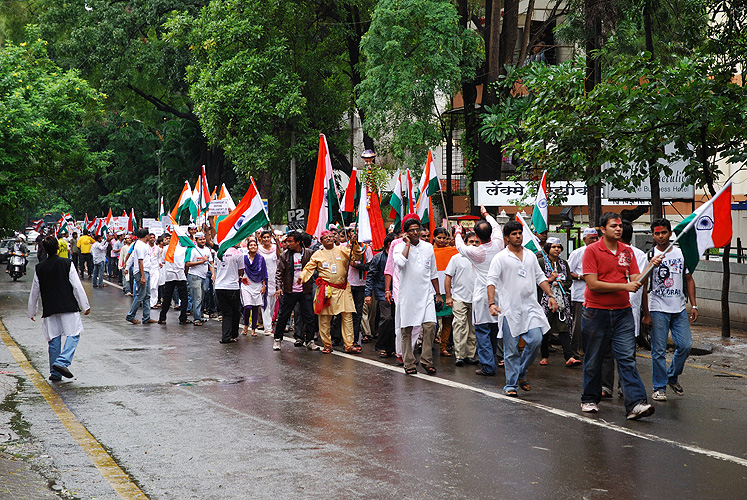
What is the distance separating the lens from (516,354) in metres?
9.04

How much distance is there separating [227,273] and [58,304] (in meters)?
4.26

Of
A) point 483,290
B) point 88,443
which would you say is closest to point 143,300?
point 483,290

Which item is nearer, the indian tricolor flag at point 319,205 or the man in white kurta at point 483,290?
the man in white kurta at point 483,290

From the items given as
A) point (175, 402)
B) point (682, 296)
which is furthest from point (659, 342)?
point (175, 402)

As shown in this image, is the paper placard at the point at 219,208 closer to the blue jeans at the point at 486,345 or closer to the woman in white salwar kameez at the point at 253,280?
the woman in white salwar kameez at the point at 253,280

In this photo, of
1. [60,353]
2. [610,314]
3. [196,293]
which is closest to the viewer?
[610,314]

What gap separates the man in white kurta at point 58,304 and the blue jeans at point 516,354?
481cm

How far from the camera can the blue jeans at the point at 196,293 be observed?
54.8ft

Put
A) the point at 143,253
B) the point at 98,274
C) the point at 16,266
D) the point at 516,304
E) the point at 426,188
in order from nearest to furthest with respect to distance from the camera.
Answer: the point at 516,304
the point at 426,188
the point at 143,253
the point at 98,274
the point at 16,266

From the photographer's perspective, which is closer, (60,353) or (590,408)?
(590,408)

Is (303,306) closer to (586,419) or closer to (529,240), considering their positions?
(529,240)

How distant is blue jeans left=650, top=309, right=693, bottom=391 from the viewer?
348 inches

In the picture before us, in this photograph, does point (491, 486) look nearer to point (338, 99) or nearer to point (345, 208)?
point (345, 208)

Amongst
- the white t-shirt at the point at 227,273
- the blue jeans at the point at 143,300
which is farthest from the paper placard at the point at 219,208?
the white t-shirt at the point at 227,273
